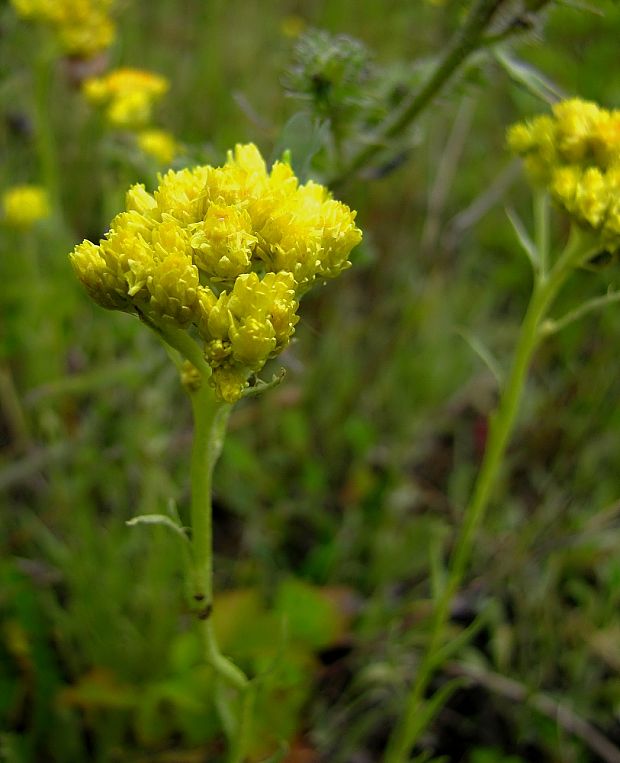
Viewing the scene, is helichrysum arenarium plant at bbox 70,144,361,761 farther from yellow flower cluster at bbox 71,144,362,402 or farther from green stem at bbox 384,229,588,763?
green stem at bbox 384,229,588,763

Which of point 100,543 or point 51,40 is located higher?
point 51,40

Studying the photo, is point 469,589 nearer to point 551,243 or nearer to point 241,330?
point 241,330

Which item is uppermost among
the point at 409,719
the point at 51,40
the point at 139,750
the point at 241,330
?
the point at 241,330

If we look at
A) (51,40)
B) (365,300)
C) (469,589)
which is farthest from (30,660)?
(365,300)

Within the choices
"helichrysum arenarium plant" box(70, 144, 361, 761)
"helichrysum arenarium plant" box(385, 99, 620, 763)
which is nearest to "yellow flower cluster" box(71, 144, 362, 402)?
"helichrysum arenarium plant" box(70, 144, 361, 761)

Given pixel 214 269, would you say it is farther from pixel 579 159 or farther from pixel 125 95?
pixel 125 95

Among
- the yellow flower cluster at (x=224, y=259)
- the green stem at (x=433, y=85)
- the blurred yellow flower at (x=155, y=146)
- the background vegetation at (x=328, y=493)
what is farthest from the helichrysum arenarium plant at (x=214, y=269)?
the blurred yellow flower at (x=155, y=146)
